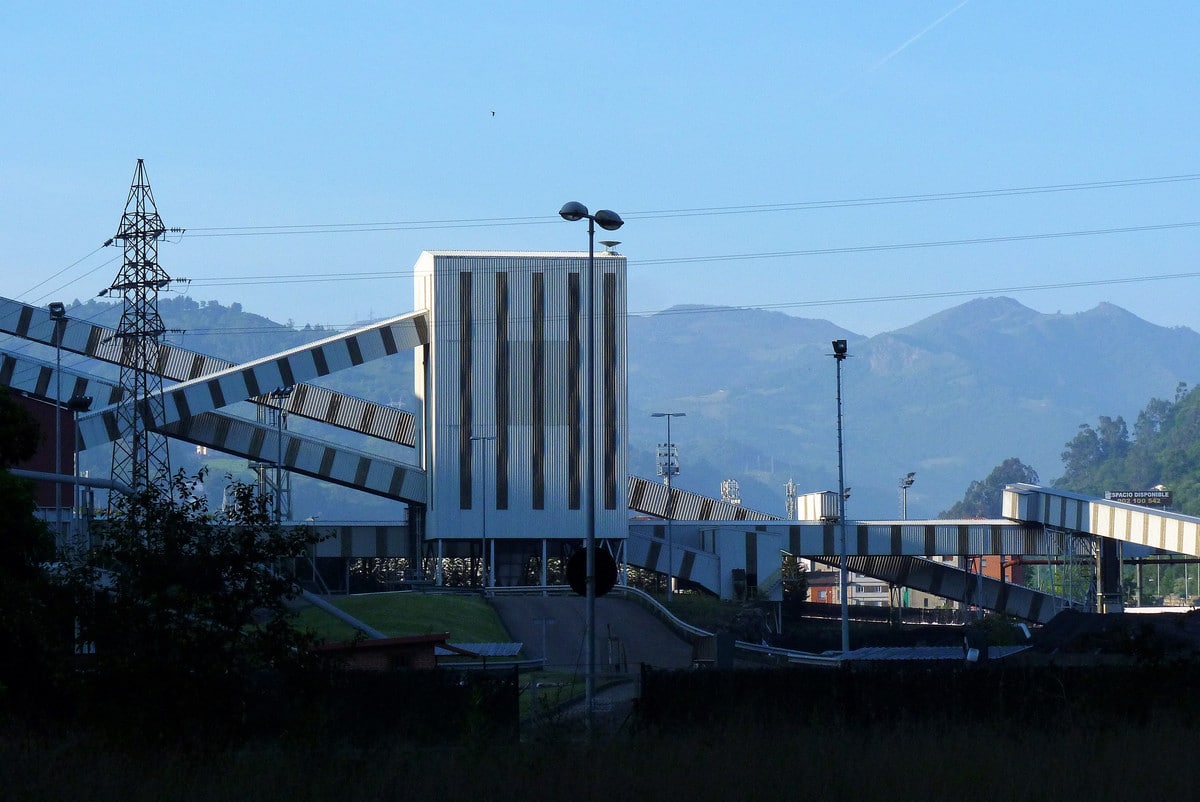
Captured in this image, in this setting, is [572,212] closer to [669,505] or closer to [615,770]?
[615,770]

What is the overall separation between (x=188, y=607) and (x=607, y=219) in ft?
58.1

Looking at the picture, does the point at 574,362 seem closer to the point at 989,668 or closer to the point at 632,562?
the point at 632,562

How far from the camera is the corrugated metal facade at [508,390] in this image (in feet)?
273

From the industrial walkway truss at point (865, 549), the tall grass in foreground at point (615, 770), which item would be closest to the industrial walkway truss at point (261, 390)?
the industrial walkway truss at point (865, 549)

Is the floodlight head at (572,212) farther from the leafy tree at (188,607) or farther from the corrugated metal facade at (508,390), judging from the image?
the corrugated metal facade at (508,390)

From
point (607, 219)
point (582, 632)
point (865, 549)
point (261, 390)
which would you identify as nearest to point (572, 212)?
point (607, 219)

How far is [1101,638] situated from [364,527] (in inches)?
2290

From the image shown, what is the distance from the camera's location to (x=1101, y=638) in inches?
1321

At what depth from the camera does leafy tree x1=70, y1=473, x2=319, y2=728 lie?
17938 mm

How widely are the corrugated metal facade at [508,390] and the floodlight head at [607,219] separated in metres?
49.4

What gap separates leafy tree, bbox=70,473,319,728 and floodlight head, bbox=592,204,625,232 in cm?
1602

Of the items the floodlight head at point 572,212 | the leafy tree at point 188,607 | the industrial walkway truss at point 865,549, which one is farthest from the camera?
the industrial walkway truss at point 865,549

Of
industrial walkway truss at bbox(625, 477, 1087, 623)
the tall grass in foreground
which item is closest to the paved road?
industrial walkway truss at bbox(625, 477, 1087, 623)

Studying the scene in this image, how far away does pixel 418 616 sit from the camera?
197 ft
